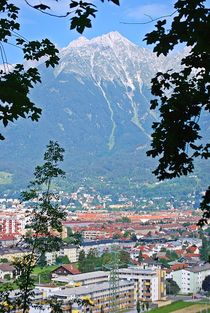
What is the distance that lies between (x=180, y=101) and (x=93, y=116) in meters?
114

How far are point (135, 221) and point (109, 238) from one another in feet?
40.2

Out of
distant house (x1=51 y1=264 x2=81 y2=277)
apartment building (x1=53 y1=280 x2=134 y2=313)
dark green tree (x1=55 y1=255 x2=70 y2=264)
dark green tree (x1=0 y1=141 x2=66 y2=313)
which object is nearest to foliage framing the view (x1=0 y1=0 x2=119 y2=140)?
dark green tree (x1=0 y1=141 x2=66 y2=313)

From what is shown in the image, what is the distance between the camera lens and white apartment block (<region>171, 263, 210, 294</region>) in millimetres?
23172

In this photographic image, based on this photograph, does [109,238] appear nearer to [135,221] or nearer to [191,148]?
[135,221]

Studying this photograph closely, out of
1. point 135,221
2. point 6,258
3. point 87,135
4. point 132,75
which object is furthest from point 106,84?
point 6,258

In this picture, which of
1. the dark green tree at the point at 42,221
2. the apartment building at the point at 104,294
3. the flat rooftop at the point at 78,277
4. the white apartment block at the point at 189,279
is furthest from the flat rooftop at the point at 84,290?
the dark green tree at the point at 42,221

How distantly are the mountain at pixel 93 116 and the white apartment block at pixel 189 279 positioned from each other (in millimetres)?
59573

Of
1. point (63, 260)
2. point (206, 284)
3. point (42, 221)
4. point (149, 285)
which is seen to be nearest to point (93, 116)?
point (63, 260)

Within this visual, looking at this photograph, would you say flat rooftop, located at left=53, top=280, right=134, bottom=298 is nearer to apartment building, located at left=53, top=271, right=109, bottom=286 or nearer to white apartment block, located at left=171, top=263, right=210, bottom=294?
apartment building, located at left=53, top=271, right=109, bottom=286

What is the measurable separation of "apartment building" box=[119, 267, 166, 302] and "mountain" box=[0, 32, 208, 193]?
61116 mm

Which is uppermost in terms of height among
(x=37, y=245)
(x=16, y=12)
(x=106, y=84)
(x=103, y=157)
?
(x=106, y=84)

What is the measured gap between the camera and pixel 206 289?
23.7 meters

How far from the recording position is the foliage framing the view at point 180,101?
7.33ft

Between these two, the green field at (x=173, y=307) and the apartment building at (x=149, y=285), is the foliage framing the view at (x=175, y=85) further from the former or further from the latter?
the apartment building at (x=149, y=285)
